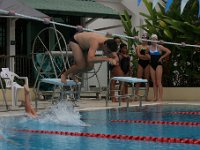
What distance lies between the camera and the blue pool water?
6.31 meters

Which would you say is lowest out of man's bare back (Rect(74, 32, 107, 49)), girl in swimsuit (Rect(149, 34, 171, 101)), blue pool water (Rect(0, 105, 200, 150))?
blue pool water (Rect(0, 105, 200, 150))

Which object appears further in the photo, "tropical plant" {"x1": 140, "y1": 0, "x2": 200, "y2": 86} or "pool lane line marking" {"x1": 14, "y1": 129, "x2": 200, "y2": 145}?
"tropical plant" {"x1": 140, "y1": 0, "x2": 200, "y2": 86}

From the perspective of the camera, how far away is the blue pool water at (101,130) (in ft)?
20.7

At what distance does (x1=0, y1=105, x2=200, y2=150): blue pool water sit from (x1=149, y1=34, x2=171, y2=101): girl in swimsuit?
286cm

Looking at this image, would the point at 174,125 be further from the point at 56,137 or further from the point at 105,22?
the point at 105,22

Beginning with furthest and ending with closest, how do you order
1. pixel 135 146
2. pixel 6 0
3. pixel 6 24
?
pixel 6 24, pixel 6 0, pixel 135 146

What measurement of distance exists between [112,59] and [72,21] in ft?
36.8

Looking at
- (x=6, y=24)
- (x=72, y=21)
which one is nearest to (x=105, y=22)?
(x=72, y=21)

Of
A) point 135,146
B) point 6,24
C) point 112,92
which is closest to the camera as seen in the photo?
point 135,146

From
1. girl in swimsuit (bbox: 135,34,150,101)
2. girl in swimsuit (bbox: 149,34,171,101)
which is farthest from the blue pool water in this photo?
girl in swimsuit (bbox: 135,34,150,101)

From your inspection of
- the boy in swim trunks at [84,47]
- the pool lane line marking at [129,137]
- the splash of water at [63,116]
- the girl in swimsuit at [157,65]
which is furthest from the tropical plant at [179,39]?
the pool lane line marking at [129,137]

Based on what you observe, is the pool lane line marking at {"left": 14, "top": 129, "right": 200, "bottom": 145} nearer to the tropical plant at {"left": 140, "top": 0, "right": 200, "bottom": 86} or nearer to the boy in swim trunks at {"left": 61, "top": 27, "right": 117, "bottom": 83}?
the boy in swim trunks at {"left": 61, "top": 27, "right": 117, "bottom": 83}

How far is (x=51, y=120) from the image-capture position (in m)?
9.27

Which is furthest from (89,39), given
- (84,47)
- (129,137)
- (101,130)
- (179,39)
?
(179,39)
